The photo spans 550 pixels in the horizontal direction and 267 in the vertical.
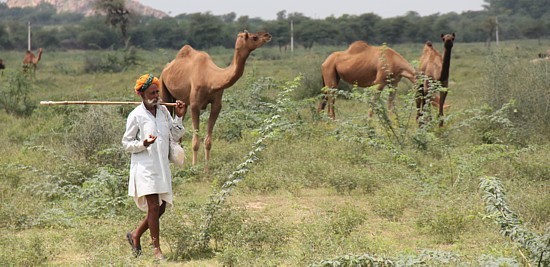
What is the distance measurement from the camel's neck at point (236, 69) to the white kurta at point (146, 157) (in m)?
3.76

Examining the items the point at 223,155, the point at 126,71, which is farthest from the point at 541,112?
the point at 126,71

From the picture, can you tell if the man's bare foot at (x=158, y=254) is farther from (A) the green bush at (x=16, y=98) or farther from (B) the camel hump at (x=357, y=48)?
(A) the green bush at (x=16, y=98)

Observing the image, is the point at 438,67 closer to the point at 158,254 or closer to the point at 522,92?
the point at 522,92

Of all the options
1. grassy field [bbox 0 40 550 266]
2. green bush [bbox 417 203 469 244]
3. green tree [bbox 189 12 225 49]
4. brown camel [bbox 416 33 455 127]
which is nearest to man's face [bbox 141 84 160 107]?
grassy field [bbox 0 40 550 266]

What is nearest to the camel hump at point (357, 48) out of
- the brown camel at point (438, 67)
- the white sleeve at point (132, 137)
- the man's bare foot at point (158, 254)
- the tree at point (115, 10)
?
the brown camel at point (438, 67)

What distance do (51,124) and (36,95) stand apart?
6946 millimetres

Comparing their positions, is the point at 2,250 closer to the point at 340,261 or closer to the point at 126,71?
the point at 340,261

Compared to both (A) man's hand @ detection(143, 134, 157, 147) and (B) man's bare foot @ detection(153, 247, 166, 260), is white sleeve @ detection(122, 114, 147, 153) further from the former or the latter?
(B) man's bare foot @ detection(153, 247, 166, 260)

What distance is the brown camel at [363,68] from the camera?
1466cm

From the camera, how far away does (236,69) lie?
1027 cm

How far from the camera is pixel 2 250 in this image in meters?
6.53

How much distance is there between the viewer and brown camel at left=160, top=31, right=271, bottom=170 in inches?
399

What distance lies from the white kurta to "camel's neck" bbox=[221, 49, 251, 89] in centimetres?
376

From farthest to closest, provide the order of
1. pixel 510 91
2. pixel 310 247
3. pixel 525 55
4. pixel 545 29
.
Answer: pixel 545 29 → pixel 525 55 → pixel 510 91 → pixel 310 247
